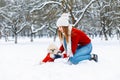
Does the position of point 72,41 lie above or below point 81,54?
above

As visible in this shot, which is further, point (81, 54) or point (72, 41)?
point (81, 54)

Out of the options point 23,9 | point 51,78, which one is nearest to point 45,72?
point 51,78

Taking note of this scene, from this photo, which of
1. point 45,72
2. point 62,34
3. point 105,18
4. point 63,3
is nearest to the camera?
point 45,72

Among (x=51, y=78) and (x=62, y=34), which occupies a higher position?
(x=62, y=34)

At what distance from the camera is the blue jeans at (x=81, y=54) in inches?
319

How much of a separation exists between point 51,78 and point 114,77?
123cm

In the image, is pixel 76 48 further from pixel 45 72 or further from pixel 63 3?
pixel 63 3

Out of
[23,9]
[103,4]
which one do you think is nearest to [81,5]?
[103,4]

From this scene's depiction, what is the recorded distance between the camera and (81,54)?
8391 mm

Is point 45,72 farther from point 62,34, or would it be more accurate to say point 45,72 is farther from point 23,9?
point 23,9

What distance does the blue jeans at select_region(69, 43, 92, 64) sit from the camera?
8.11m

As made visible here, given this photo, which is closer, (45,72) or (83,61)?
(45,72)

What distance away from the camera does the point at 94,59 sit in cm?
855

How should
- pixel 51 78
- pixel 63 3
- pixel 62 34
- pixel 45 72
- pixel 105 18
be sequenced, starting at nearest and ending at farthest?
pixel 51 78, pixel 45 72, pixel 62 34, pixel 63 3, pixel 105 18
